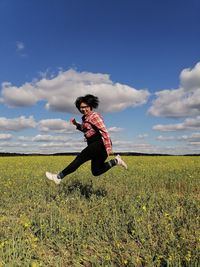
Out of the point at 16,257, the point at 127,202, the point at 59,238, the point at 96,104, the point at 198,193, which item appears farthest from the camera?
the point at 198,193

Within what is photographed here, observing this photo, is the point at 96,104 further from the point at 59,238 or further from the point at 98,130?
the point at 59,238

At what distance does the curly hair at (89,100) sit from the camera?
9102 mm

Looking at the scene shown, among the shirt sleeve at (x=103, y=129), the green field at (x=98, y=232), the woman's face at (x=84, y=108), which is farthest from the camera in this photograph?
the woman's face at (x=84, y=108)

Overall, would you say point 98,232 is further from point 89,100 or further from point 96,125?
point 89,100

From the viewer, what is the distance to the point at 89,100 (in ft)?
29.8

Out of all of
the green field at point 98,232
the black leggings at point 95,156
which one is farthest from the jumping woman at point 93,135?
the green field at point 98,232

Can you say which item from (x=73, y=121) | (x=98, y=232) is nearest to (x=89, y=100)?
(x=73, y=121)

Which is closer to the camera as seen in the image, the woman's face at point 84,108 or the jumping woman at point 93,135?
the jumping woman at point 93,135

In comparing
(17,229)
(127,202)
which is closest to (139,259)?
(17,229)

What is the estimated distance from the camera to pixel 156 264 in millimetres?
4961

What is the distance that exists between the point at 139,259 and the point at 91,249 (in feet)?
2.61

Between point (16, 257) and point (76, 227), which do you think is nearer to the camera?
point (16, 257)

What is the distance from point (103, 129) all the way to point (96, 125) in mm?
187

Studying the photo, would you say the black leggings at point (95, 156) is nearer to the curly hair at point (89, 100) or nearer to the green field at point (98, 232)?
the green field at point (98, 232)
